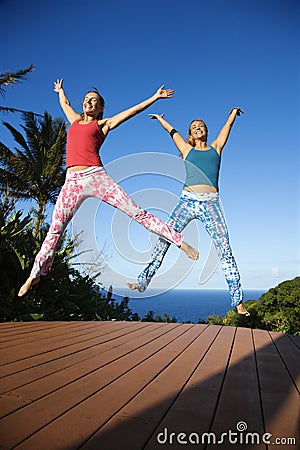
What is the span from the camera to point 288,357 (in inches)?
103

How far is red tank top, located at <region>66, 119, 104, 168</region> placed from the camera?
3.40 meters

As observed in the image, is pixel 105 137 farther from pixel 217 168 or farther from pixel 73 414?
pixel 73 414

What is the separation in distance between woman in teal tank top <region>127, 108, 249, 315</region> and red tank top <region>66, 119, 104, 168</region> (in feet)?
2.60

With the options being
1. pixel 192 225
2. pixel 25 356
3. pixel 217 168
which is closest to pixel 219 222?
pixel 192 225

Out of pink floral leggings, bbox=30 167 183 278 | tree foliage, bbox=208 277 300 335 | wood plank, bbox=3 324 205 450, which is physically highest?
pink floral leggings, bbox=30 167 183 278

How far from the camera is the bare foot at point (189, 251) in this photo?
10.5 feet

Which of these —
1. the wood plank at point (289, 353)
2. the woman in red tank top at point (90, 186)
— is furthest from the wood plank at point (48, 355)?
the wood plank at point (289, 353)

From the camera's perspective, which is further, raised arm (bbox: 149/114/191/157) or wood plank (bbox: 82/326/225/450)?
raised arm (bbox: 149/114/191/157)

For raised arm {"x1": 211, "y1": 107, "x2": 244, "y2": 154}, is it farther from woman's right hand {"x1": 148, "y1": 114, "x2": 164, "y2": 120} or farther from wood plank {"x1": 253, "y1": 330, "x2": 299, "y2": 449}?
wood plank {"x1": 253, "y1": 330, "x2": 299, "y2": 449}

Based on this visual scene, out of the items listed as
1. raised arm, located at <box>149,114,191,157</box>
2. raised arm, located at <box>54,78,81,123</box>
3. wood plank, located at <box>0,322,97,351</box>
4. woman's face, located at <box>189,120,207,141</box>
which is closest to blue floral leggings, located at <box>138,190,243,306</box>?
raised arm, located at <box>149,114,191,157</box>

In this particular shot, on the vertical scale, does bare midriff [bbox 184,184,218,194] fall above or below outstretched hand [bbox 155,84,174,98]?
below

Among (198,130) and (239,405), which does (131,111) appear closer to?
(198,130)

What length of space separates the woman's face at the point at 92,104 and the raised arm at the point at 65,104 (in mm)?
132

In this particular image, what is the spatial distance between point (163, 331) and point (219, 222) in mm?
1215
